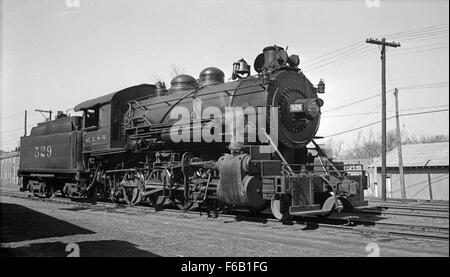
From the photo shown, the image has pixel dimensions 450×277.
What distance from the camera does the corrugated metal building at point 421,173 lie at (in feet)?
95.5

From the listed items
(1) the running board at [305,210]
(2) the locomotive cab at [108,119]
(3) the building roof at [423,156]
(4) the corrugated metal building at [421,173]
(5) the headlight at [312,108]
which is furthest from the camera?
(3) the building roof at [423,156]

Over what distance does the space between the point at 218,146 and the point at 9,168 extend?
177ft

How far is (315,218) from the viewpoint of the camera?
11477 millimetres

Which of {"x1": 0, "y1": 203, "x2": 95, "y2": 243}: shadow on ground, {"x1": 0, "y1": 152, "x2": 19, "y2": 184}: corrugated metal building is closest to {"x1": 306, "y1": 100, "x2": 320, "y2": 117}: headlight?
{"x1": 0, "y1": 203, "x2": 95, "y2": 243}: shadow on ground

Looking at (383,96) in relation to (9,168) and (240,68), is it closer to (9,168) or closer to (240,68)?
(240,68)

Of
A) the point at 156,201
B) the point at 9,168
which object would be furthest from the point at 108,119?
the point at 9,168

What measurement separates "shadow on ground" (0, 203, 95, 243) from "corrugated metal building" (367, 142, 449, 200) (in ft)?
81.7

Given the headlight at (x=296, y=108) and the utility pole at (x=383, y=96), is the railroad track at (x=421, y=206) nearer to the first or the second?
the utility pole at (x=383, y=96)

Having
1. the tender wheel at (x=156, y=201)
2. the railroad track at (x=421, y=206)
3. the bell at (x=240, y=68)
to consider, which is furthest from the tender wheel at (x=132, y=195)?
the railroad track at (x=421, y=206)

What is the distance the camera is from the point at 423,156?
3192 cm

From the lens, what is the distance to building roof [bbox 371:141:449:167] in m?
29.6
